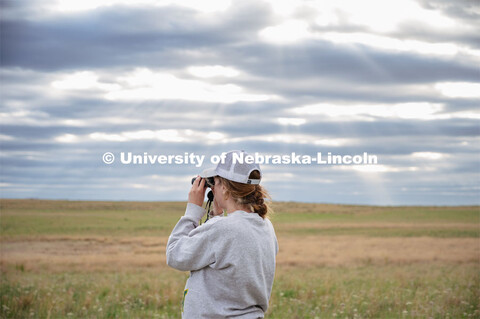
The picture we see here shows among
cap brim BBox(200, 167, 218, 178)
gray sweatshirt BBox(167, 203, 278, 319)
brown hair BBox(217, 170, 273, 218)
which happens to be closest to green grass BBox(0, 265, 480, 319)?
gray sweatshirt BBox(167, 203, 278, 319)

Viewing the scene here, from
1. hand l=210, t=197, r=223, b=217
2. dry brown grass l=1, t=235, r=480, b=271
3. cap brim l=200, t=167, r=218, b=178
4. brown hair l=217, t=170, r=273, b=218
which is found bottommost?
dry brown grass l=1, t=235, r=480, b=271

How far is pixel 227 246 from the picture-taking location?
2832 mm

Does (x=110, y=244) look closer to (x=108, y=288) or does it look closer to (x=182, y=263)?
(x=108, y=288)

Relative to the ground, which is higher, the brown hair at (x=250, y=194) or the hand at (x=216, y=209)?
the brown hair at (x=250, y=194)

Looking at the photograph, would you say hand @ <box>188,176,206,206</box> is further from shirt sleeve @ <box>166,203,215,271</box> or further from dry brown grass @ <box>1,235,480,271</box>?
dry brown grass @ <box>1,235,480,271</box>

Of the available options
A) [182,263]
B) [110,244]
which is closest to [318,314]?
[182,263]

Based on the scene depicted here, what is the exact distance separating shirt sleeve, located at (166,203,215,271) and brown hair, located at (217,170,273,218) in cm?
25

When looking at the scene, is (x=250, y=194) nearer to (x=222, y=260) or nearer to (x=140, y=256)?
(x=222, y=260)

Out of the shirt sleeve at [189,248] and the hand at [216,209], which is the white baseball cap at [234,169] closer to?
the hand at [216,209]

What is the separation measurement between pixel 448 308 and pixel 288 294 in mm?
2854

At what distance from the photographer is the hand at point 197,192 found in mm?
3004

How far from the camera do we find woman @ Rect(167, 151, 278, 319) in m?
2.84

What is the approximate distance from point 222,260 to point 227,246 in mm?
88

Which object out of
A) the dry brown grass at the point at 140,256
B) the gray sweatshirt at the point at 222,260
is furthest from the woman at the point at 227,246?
the dry brown grass at the point at 140,256
